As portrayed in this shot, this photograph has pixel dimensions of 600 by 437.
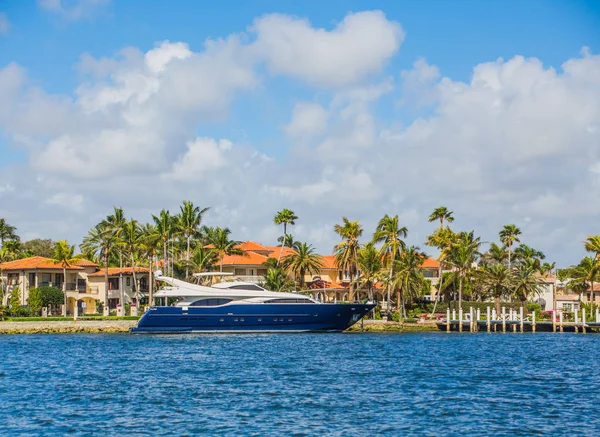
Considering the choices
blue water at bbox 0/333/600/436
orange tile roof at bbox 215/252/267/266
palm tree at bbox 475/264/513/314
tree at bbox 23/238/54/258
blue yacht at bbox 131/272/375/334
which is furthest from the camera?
tree at bbox 23/238/54/258

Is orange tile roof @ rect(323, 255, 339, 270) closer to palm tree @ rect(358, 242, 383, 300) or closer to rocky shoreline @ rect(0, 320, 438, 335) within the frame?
palm tree @ rect(358, 242, 383, 300)

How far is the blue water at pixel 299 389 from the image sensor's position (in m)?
28.3

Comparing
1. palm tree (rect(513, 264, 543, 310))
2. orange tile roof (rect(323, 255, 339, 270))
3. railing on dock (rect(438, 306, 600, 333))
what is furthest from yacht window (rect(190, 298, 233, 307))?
orange tile roof (rect(323, 255, 339, 270))

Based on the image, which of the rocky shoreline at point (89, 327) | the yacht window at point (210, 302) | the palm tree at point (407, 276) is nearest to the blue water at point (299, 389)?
the yacht window at point (210, 302)

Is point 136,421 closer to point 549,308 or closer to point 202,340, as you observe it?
point 202,340

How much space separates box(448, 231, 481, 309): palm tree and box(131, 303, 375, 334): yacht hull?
77.2 feet

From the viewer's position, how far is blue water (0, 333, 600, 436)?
2830cm

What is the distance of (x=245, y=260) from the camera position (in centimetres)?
11056

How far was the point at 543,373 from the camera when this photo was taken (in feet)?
143

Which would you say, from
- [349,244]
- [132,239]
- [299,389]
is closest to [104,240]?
[132,239]

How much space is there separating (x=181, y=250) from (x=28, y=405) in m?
78.6

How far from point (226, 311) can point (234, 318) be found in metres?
1.00


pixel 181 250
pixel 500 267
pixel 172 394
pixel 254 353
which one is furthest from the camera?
pixel 181 250

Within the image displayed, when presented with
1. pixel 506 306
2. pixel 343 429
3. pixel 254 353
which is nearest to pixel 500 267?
pixel 506 306
